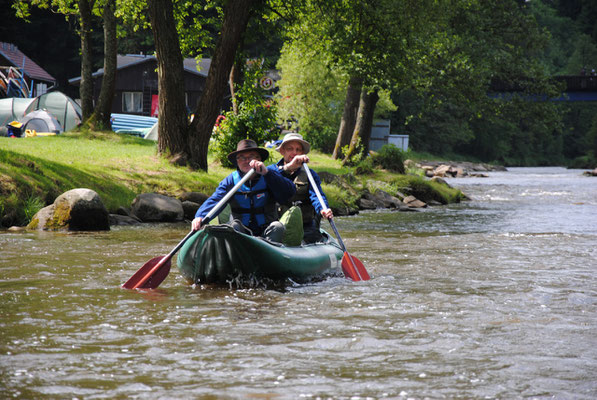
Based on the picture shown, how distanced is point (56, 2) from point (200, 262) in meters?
18.9

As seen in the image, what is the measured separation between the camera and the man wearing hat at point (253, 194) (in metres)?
8.02

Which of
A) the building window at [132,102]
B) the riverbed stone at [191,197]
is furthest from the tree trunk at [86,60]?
the building window at [132,102]

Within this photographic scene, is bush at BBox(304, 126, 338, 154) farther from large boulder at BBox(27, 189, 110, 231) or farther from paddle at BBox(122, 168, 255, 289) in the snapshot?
paddle at BBox(122, 168, 255, 289)

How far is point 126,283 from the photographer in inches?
300

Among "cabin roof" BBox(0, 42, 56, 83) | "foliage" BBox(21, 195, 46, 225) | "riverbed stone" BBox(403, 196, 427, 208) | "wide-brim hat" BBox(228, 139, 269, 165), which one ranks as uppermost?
"cabin roof" BBox(0, 42, 56, 83)

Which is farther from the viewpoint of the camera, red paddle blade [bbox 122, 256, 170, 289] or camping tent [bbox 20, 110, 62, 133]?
camping tent [bbox 20, 110, 62, 133]

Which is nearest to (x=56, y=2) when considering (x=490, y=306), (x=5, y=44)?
(x=490, y=306)

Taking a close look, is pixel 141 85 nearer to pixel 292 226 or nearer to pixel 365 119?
pixel 365 119

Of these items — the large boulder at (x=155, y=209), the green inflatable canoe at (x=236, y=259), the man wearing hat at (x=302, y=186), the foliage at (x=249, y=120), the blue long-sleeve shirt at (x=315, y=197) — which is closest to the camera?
the green inflatable canoe at (x=236, y=259)

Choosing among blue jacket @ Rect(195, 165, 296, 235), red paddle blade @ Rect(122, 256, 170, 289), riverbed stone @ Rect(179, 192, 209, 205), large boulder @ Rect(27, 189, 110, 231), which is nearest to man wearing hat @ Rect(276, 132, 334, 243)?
blue jacket @ Rect(195, 165, 296, 235)

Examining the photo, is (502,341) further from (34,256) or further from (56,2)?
(56,2)

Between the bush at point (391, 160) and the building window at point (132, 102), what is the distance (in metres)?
26.3

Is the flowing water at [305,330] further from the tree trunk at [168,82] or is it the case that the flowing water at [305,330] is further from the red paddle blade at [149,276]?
the tree trunk at [168,82]

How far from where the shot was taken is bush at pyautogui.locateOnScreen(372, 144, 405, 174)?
2463 cm
